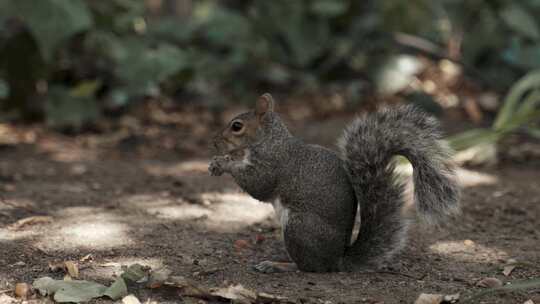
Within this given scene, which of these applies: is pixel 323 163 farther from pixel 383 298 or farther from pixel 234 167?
pixel 383 298

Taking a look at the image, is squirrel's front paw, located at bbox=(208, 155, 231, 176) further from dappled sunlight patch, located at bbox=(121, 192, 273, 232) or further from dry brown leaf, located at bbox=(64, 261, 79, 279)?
dry brown leaf, located at bbox=(64, 261, 79, 279)

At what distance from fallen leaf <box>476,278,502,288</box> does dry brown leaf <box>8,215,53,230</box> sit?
182cm

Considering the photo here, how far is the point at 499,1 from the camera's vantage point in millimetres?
5426

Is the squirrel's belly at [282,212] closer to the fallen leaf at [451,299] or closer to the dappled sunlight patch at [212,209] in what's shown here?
the dappled sunlight patch at [212,209]

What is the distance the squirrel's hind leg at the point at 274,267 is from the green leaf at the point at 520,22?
327 centimetres

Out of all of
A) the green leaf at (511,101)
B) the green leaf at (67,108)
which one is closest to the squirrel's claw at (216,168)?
the green leaf at (511,101)

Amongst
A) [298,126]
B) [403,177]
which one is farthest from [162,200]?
[298,126]

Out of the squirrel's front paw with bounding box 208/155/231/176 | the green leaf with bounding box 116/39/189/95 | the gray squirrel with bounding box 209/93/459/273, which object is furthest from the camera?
Answer: the green leaf with bounding box 116/39/189/95

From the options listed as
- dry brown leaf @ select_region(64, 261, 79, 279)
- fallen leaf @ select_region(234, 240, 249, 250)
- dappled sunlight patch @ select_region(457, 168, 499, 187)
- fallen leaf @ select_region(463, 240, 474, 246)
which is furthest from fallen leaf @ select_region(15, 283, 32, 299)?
dappled sunlight patch @ select_region(457, 168, 499, 187)

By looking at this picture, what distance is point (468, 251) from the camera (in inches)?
114

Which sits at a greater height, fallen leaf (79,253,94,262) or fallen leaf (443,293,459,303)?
fallen leaf (79,253,94,262)

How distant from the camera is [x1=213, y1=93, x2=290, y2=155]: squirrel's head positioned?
273 cm

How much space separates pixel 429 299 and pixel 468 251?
754 mm

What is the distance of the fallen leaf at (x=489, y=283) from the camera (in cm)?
244
